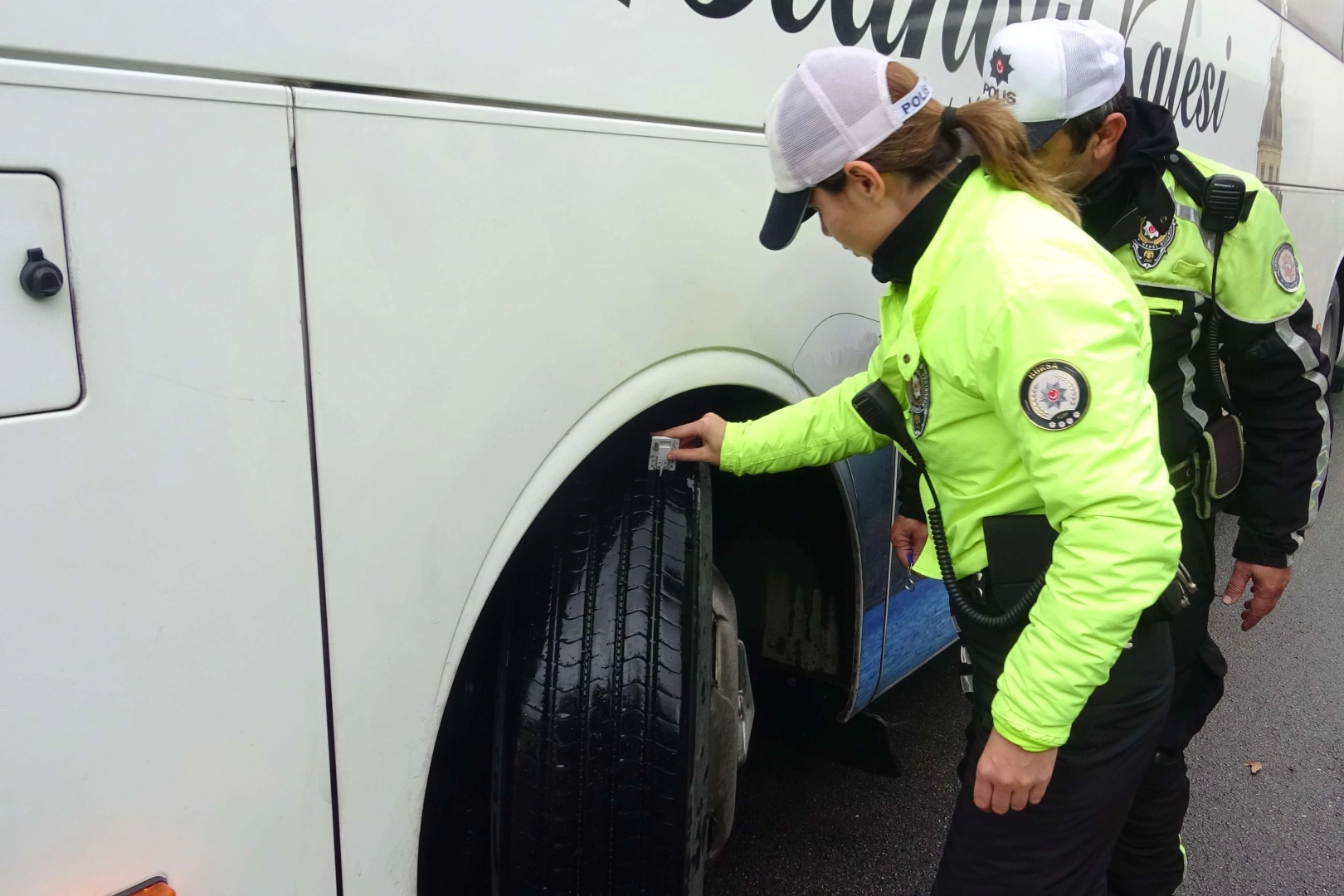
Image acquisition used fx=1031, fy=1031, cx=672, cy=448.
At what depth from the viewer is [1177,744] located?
82.4 inches

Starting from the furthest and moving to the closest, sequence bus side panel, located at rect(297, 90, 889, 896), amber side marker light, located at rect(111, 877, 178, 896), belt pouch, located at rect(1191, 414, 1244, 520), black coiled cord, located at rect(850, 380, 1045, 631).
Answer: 1. belt pouch, located at rect(1191, 414, 1244, 520)
2. black coiled cord, located at rect(850, 380, 1045, 631)
3. bus side panel, located at rect(297, 90, 889, 896)
4. amber side marker light, located at rect(111, 877, 178, 896)

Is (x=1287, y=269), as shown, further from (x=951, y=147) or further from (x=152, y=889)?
(x=152, y=889)

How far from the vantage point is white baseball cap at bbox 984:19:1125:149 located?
185 centimetres

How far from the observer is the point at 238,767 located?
3.76 ft

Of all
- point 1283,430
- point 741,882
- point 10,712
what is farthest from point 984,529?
point 741,882

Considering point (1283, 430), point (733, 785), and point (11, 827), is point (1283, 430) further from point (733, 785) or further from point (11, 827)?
point (11, 827)

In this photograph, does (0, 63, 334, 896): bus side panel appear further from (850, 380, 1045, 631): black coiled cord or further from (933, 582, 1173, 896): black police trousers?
(933, 582, 1173, 896): black police trousers

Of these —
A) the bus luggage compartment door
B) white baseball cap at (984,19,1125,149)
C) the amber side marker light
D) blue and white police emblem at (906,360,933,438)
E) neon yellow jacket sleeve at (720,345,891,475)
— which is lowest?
the amber side marker light

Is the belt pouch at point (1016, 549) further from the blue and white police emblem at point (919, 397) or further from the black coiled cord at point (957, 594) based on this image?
the blue and white police emblem at point (919, 397)

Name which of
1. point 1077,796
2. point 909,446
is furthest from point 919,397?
point 1077,796

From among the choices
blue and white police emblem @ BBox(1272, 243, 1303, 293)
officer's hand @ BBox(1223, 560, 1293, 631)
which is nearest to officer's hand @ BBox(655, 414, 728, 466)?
blue and white police emblem @ BBox(1272, 243, 1303, 293)

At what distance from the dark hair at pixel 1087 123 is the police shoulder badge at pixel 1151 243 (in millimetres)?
182

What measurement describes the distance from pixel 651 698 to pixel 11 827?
0.86m

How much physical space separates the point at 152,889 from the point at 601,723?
2.20 ft
